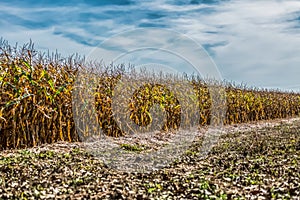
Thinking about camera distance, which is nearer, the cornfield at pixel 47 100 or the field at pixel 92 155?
the field at pixel 92 155

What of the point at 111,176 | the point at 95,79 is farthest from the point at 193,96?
the point at 111,176

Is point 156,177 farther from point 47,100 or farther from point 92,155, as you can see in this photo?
point 47,100

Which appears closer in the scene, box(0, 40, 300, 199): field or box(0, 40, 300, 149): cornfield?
box(0, 40, 300, 199): field

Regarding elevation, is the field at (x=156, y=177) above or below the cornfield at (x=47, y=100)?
below

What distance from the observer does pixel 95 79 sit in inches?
404

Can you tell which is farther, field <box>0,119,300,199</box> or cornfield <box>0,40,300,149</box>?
cornfield <box>0,40,300,149</box>

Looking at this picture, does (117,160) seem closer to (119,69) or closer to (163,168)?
(163,168)

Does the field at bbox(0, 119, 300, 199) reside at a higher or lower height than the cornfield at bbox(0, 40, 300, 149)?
lower

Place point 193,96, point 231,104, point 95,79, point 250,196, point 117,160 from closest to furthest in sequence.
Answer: point 250,196 → point 117,160 → point 95,79 → point 193,96 → point 231,104

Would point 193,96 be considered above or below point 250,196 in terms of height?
above

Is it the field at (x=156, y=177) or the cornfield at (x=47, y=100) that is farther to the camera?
the cornfield at (x=47, y=100)

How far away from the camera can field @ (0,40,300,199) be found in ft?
17.3

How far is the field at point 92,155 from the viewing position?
528cm

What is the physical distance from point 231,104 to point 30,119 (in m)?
10.5
